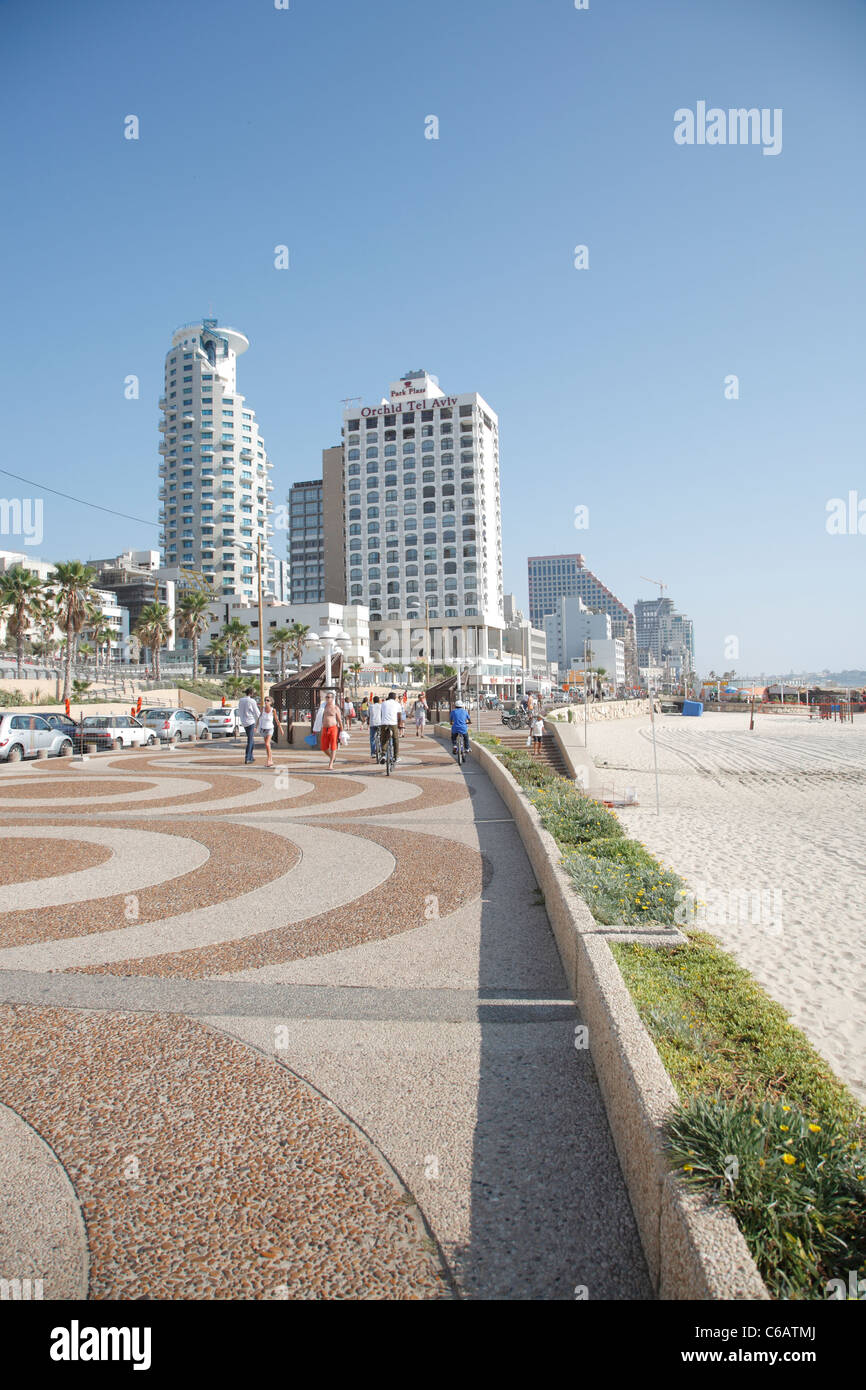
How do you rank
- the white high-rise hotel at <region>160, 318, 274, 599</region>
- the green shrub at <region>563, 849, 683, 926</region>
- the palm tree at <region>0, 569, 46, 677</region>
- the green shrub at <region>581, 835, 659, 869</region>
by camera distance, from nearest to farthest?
the green shrub at <region>563, 849, 683, 926</region>, the green shrub at <region>581, 835, 659, 869</region>, the palm tree at <region>0, 569, 46, 677</region>, the white high-rise hotel at <region>160, 318, 274, 599</region>

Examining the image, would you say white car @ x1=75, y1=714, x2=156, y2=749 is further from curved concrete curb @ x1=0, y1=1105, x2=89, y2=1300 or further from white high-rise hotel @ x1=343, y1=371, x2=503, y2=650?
white high-rise hotel @ x1=343, y1=371, x2=503, y2=650

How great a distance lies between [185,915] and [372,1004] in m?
2.58

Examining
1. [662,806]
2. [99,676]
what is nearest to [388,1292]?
[662,806]

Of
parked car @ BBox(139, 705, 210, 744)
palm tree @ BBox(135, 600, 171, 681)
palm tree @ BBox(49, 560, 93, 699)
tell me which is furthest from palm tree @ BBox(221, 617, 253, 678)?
parked car @ BBox(139, 705, 210, 744)

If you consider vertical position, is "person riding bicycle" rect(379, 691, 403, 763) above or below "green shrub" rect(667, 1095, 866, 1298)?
above

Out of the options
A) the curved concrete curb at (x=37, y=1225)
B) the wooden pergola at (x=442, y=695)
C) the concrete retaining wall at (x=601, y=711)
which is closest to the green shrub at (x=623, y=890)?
the curved concrete curb at (x=37, y=1225)

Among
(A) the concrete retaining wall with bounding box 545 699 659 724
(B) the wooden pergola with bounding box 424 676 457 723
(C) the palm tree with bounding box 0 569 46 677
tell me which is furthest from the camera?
(A) the concrete retaining wall with bounding box 545 699 659 724

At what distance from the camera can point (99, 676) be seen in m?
53.6

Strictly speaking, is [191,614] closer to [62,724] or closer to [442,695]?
[442,695]

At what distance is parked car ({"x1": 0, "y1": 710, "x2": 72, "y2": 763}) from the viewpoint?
20.9m

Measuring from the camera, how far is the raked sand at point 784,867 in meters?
5.88

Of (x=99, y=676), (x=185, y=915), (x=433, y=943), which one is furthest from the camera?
(x=99, y=676)

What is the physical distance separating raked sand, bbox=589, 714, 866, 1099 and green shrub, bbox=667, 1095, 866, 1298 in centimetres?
191

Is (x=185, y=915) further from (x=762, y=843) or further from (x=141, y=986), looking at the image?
(x=762, y=843)
